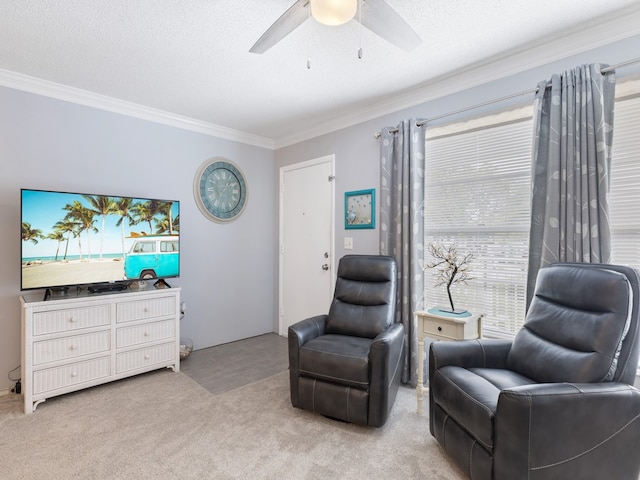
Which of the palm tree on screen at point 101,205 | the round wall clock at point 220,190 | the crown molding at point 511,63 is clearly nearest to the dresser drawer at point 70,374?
the palm tree on screen at point 101,205

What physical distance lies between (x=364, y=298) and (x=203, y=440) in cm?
151

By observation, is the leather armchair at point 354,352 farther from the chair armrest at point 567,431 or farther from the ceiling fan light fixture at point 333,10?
the ceiling fan light fixture at point 333,10

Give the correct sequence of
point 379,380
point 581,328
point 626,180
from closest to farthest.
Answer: point 581,328, point 626,180, point 379,380

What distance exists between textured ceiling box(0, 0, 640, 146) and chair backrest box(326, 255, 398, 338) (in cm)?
153

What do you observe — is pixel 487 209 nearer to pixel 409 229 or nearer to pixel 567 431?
pixel 409 229

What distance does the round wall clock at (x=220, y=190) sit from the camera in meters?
3.73

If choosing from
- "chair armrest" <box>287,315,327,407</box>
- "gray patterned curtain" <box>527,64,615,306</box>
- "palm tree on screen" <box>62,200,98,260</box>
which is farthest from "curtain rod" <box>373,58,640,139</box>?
"palm tree on screen" <box>62,200,98,260</box>

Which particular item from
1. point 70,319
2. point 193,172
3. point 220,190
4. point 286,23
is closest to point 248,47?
point 286,23

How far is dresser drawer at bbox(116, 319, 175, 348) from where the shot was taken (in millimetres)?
2805

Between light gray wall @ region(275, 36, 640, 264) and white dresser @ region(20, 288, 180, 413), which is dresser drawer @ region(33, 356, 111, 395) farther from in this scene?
light gray wall @ region(275, 36, 640, 264)

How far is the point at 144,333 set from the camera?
293 cm

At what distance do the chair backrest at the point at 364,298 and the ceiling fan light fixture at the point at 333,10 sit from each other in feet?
6.09

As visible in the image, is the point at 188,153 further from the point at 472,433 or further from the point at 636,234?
the point at 636,234

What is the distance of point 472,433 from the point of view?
1.58 metres
